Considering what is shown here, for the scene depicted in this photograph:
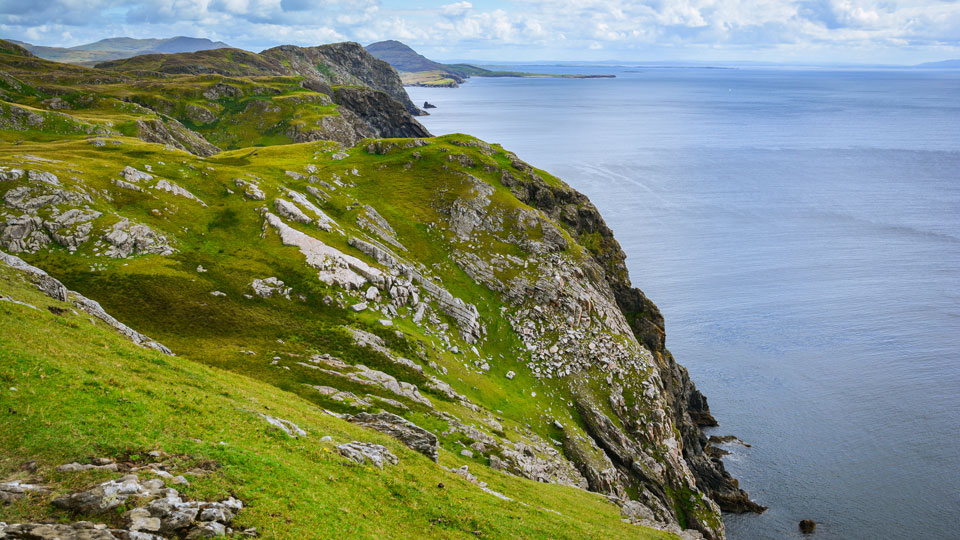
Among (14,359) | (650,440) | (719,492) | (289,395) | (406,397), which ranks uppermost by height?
(14,359)

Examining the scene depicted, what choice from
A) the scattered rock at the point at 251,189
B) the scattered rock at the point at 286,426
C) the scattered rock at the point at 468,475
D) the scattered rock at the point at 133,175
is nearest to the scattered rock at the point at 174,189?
the scattered rock at the point at 133,175

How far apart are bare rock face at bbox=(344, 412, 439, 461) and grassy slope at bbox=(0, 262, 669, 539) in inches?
83.8

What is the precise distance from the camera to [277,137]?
158375mm

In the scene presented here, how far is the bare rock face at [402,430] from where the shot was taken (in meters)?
35.8

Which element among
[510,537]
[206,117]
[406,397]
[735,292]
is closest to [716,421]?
[735,292]

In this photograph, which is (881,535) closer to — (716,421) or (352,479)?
(716,421)

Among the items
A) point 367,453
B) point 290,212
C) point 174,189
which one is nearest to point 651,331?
point 290,212

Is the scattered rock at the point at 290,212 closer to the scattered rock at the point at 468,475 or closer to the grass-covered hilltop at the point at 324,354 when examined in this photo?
the grass-covered hilltop at the point at 324,354

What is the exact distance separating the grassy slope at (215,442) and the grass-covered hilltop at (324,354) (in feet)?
0.43

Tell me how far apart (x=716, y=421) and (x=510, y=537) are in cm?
6795

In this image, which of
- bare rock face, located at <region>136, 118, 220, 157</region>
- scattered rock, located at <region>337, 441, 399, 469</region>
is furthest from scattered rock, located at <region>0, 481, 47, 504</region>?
bare rock face, located at <region>136, 118, 220, 157</region>

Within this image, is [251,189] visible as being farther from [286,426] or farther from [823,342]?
[823,342]

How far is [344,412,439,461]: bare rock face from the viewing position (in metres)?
35.8

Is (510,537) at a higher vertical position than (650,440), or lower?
higher
